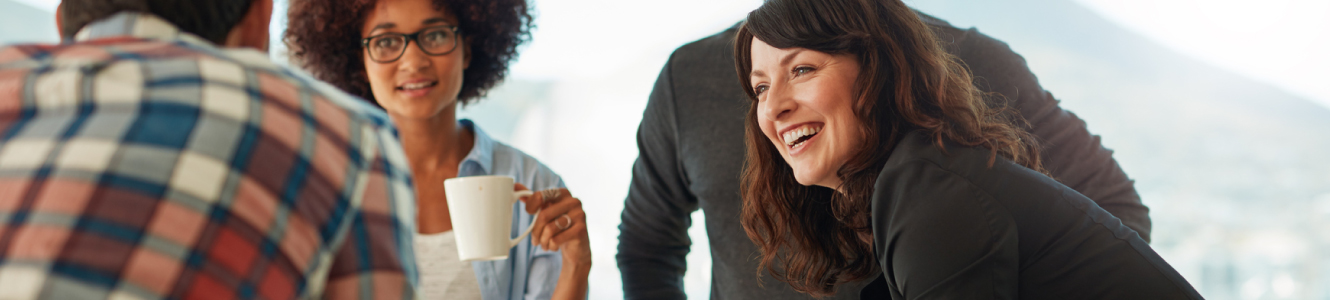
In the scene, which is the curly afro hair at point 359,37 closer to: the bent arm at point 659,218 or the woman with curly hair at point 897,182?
the bent arm at point 659,218

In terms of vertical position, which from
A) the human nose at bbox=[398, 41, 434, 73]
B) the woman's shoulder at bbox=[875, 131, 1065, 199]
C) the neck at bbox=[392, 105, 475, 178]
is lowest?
the woman's shoulder at bbox=[875, 131, 1065, 199]

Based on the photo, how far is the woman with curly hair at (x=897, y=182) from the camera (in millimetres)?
859

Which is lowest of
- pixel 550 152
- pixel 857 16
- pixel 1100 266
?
pixel 1100 266

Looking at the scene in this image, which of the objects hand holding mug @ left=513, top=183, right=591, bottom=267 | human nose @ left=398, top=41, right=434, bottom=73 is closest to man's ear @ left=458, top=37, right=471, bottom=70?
human nose @ left=398, top=41, right=434, bottom=73

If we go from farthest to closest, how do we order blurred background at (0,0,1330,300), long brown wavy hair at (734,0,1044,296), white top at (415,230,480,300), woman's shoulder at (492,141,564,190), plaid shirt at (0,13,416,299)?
blurred background at (0,0,1330,300), woman's shoulder at (492,141,564,190), white top at (415,230,480,300), long brown wavy hair at (734,0,1044,296), plaid shirt at (0,13,416,299)

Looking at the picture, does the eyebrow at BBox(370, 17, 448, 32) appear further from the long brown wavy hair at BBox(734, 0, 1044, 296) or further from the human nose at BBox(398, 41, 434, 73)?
the long brown wavy hair at BBox(734, 0, 1044, 296)

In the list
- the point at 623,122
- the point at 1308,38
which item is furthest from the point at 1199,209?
the point at 623,122

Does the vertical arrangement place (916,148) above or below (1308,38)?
below

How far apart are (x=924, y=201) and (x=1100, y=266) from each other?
214 mm

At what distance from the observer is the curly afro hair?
5.52 ft

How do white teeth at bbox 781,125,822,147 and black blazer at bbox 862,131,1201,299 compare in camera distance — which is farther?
white teeth at bbox 781,125,822,147

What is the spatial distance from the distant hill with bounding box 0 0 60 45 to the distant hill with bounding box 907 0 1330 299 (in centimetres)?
240

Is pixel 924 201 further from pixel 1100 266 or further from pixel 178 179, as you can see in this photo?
pixel 178 179

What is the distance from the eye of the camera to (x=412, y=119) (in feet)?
5.25
